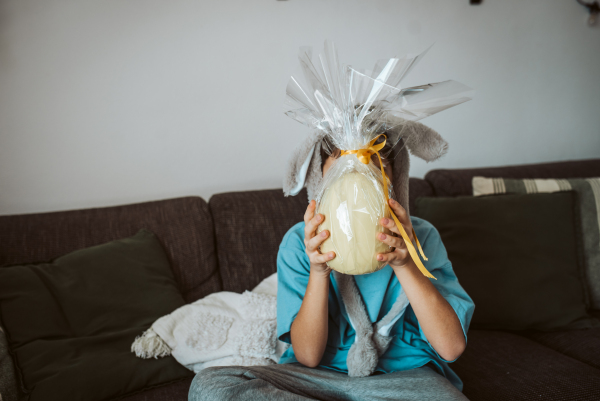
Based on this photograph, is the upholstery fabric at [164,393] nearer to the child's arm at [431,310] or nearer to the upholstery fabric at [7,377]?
the upholstery fabric at [7,377]

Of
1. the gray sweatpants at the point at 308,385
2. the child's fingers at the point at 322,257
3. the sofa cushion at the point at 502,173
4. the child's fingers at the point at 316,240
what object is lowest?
the gray sweatpants at the point at 308,385

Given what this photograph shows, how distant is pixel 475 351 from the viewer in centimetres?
126

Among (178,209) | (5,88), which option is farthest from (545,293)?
(5,88)

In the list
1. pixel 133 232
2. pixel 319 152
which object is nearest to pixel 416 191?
pixel 319 152

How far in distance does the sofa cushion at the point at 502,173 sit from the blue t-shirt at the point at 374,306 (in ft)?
2.66

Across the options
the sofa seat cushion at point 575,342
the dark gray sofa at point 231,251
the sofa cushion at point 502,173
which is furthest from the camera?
the sofa cushion at point 502,173

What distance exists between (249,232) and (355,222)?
0.82m

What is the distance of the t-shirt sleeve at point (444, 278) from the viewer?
3.02 ft

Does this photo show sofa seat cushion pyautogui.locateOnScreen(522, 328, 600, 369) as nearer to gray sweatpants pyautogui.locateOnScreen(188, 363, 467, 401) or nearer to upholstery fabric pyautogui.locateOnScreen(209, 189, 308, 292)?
gray sweatpants pyautogui.locateOnScreen(188, 363, 467, 401)

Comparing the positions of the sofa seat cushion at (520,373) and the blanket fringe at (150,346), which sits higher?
the blanket fringe at (150,346)

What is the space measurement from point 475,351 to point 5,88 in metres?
1.98

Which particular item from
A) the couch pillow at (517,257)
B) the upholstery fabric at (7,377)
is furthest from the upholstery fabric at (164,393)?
the couch pillow at (517,257)

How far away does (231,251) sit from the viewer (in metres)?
1.47

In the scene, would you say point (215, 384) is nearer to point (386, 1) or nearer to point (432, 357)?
point (432, 357)
